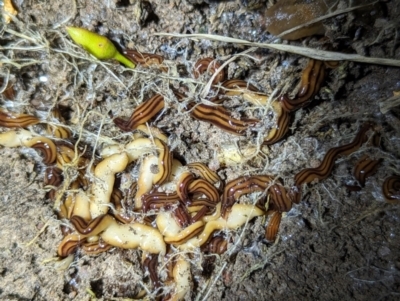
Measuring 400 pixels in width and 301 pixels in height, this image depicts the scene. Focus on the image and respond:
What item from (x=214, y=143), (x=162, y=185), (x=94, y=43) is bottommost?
(x=162, y=185)

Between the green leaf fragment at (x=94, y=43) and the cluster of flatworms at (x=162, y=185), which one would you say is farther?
the cluster of flatworms at (x=162, y=185)

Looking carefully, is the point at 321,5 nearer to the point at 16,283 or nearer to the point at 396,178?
the point at 396,178

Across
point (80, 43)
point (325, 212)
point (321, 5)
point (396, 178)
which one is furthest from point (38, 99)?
point (396, 178)

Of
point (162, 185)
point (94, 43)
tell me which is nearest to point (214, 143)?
point (162, 185)

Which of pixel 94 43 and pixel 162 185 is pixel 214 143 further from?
pixel 94 43

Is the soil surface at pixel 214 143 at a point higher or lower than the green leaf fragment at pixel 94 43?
lower

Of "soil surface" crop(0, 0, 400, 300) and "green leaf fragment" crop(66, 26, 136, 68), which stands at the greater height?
"green leaf fragment" crop(66, 26, 136, 68)
